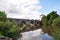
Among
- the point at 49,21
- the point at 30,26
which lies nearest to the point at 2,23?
the point at 49,21

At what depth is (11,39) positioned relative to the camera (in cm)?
1081

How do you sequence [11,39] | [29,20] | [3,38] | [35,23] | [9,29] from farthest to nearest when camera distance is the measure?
[35,23], [29,20], [9,29], [11,39], [3,38]

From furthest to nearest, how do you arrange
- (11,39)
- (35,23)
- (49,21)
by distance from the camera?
(35,23) < (49,21) < (11,39)

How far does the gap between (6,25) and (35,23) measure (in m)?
13.1

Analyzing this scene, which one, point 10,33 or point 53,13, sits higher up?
point 53,13

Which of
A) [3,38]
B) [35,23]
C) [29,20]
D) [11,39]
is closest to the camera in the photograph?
[3,38]

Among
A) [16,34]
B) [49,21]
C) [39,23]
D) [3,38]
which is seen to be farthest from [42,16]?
[3,38]

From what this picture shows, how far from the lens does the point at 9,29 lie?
11586mm

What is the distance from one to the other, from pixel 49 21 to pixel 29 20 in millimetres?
2447

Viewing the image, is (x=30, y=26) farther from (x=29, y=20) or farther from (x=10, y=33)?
(x=10, y=33)

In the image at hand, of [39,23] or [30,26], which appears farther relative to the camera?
[39,23]

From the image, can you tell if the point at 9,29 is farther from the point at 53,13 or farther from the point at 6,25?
the point at 53,13

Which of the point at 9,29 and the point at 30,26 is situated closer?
the point at 9,29

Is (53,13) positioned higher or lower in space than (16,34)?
higher
